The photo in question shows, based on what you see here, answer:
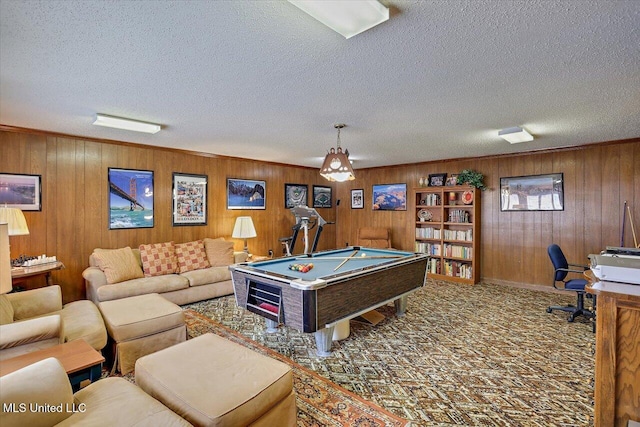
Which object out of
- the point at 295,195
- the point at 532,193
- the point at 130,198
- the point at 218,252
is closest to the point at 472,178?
the point at 532,193

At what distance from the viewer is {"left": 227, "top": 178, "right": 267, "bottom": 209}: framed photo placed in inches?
237

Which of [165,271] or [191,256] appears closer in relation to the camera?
[165,271]

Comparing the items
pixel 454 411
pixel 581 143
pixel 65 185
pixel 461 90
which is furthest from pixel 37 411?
pixel 581 143

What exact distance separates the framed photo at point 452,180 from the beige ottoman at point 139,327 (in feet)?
17.9

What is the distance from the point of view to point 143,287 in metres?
3.95

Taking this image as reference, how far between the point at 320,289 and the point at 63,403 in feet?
5.52

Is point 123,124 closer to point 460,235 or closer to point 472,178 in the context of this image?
point 472,178

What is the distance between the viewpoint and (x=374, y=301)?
318 cm

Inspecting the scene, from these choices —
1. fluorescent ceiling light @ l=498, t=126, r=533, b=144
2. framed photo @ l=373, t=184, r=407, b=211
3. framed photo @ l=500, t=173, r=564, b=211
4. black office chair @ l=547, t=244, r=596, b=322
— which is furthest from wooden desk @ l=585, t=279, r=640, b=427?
framed photo @ l=373, t=184, r=407, b=211

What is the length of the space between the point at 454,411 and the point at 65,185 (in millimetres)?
5200

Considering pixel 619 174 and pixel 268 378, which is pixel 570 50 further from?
pixel 619 174

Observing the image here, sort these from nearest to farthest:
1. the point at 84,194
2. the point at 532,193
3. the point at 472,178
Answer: the point at 84,194, the point at 532,193, the point at 472,178

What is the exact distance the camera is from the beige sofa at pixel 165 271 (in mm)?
3861

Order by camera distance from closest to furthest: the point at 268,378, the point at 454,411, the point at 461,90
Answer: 1. the point at 268,378
2. the point at 454,411
3. the point at 461,90
